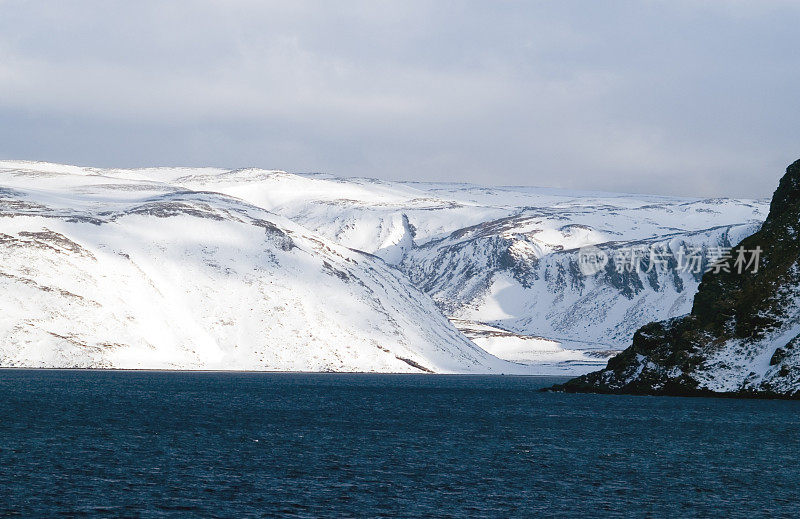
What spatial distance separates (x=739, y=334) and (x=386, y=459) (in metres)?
80.2

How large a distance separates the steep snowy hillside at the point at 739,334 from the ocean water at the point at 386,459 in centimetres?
612

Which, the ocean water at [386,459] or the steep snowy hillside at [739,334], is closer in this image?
the ocean water at [386,459]

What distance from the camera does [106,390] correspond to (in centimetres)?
14588

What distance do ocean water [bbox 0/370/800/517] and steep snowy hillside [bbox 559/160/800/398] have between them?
6118 millimetres

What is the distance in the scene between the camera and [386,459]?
7375 centimetres

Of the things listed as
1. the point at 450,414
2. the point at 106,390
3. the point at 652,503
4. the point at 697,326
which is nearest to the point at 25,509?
the point at 652,503

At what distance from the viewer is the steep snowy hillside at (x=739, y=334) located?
13575 cm

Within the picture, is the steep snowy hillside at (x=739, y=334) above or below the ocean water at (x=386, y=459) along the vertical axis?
above

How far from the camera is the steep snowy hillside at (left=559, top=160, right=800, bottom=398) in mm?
135750

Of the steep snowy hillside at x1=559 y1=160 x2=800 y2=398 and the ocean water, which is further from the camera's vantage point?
the steep snowy hillside at x1=559 y1=160 x2=800 y2=398

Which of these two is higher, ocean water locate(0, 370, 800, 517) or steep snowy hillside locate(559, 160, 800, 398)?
steep snowy hillside locate(559, 160, 800, 398)

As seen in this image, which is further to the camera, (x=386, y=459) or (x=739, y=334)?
(x=739, y=334)

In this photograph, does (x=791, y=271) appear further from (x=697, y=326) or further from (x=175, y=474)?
(x=175, y=474)

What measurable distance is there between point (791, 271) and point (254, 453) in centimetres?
9093
